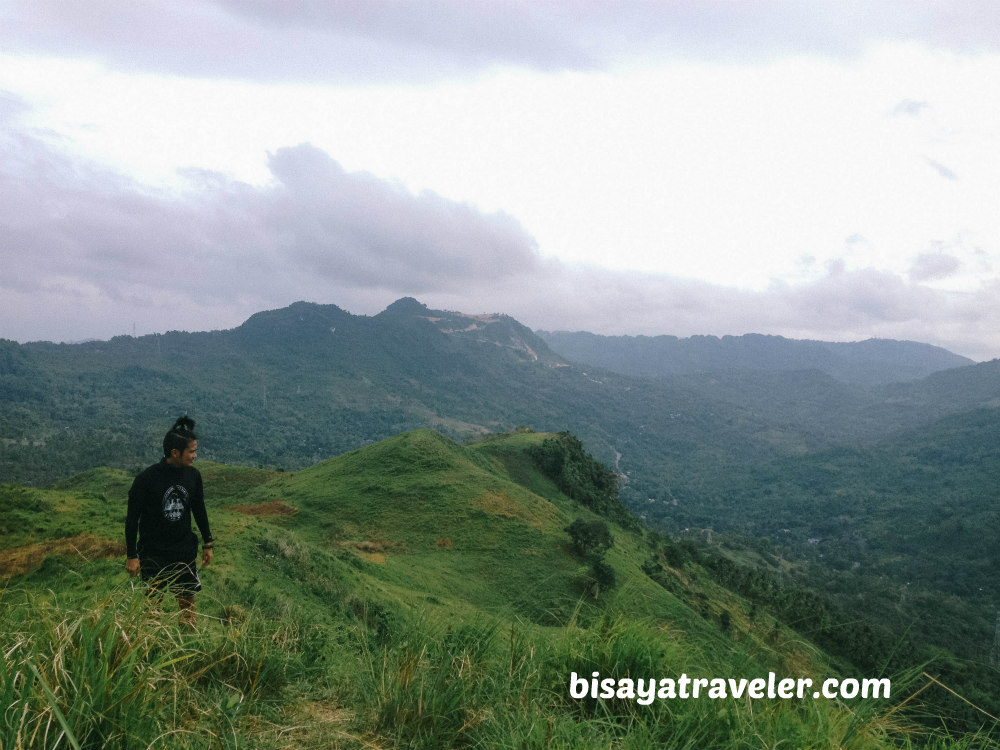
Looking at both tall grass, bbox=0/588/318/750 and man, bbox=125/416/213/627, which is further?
man, bbox=125/416/213/627

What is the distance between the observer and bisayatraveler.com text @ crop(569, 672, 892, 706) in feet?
12.9

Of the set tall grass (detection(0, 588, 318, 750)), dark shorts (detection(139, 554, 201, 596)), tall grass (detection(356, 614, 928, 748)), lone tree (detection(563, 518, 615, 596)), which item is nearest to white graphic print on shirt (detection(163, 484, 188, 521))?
dark shorts (detection(139, 554, 201, 596))

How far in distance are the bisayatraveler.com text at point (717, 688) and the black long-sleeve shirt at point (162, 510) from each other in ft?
16.1

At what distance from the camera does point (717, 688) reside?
4.02 metres

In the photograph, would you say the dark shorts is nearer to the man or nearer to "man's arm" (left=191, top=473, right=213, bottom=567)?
the man

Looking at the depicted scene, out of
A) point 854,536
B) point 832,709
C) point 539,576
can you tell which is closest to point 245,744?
point 832,709

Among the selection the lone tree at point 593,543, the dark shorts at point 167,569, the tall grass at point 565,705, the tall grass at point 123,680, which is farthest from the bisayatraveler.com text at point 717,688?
the lone tree at point 593,543

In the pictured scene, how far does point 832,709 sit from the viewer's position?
385cm

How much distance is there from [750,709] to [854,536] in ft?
541

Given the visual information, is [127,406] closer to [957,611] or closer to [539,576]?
[539,576]

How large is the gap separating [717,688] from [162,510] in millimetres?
6090

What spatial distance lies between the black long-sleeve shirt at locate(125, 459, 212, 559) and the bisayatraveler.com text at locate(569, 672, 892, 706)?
16.1 feet

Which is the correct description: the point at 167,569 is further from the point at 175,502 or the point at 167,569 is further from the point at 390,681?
the point at 390,681

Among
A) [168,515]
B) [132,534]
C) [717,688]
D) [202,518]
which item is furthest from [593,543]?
[717,688]
